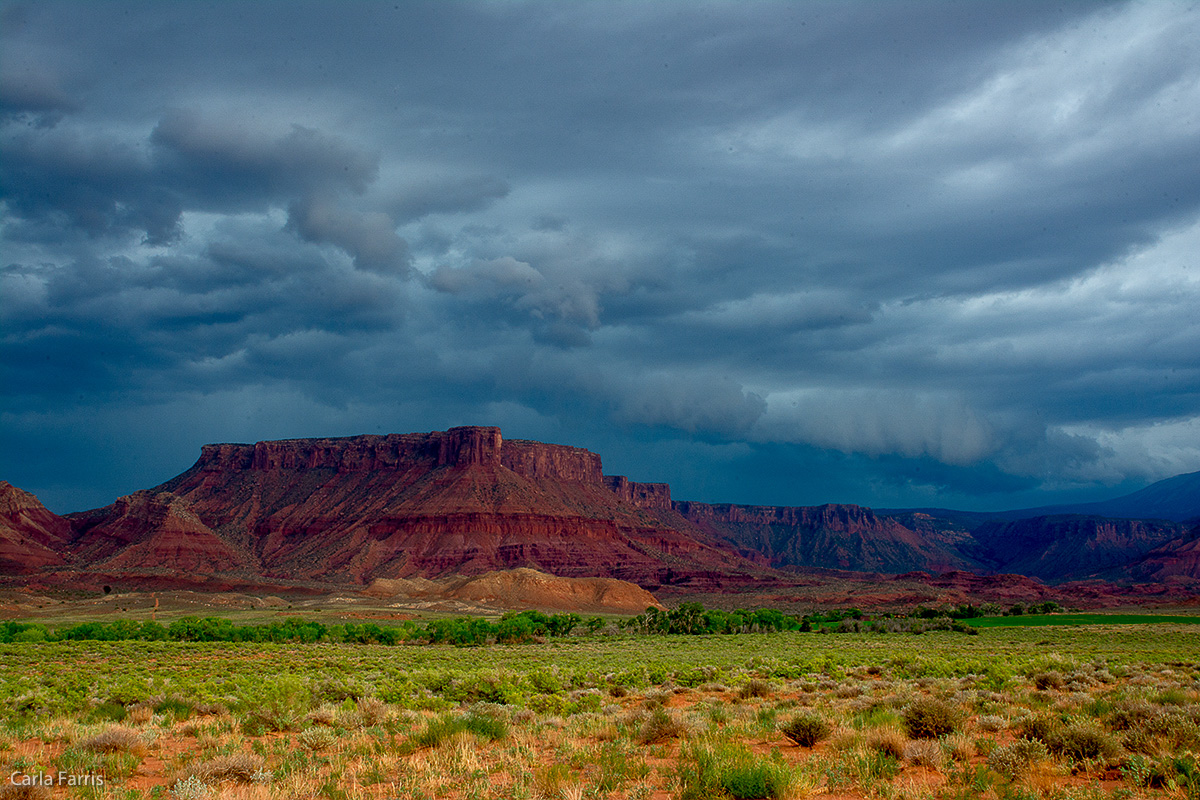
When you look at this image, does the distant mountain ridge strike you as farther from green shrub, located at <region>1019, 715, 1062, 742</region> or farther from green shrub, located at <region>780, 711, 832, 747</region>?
green shrub, located at <region>1019, 715, 1062, 742</region>

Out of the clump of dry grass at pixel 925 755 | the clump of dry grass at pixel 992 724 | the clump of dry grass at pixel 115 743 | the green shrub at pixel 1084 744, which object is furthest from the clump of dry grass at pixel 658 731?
the clump of dry grass at pixel 115 743

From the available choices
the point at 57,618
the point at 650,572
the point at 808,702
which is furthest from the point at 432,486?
the point at 808,702

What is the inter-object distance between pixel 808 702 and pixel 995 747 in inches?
→ 350

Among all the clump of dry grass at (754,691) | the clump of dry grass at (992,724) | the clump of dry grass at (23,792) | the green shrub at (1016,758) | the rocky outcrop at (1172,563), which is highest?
the clump of dry grass at (23,792)

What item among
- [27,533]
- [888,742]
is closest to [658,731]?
[888,742]

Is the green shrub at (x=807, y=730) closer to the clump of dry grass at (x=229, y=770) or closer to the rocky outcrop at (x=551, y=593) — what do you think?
the clump of dry grass at (x=229, y=770)

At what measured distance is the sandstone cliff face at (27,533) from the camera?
126 m

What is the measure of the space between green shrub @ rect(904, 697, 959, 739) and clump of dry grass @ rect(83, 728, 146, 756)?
12.5 meters

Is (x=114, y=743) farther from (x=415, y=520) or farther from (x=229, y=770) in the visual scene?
(x=415, y=520)

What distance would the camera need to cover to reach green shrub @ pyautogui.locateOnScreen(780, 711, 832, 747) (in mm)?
13156

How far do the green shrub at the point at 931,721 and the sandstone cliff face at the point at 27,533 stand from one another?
142 meters

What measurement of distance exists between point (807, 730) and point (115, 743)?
1114 cm

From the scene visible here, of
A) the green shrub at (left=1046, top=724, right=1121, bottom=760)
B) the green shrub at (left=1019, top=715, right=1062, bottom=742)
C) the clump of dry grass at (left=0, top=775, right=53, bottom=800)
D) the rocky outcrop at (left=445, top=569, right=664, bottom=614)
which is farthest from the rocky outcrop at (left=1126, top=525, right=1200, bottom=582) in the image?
the clump of dry grass at (left=0, top=775, right=53, bottom=800)

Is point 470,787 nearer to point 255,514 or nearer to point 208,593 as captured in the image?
point 208,593
